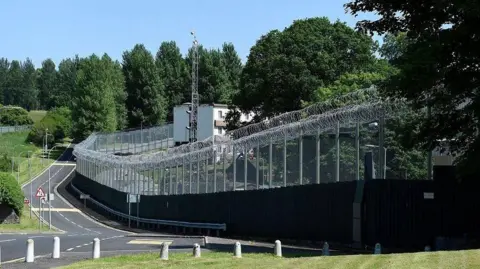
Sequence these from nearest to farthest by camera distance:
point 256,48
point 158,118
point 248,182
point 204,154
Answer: point 248,182
point 204,154
point 256,48
point 158,118

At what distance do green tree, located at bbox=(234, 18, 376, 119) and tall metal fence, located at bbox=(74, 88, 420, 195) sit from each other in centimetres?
1815

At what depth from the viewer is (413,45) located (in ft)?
79.4

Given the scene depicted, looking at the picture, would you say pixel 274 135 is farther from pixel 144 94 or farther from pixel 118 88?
pixel 118 88

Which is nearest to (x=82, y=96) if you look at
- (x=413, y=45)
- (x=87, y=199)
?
(x=87, y=199)

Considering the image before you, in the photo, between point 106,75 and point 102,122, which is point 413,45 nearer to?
point 102,122

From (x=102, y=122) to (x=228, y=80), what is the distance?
23538mm

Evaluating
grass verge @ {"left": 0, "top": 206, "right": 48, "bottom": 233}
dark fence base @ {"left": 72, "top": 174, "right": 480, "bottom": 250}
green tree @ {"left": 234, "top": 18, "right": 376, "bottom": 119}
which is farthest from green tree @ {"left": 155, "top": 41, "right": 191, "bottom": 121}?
dark fence base @ {"left": 72, "top": 174, "right": 480, "bottom": 250}

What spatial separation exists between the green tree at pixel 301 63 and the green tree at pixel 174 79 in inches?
2636

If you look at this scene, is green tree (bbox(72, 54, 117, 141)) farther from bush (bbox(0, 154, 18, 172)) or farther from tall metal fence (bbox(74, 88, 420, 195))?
tall metal fence (bbox(74, 88, 420, 195))

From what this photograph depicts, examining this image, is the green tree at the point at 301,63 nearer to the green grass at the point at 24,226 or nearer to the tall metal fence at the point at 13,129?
the green grass at the point at 24,226

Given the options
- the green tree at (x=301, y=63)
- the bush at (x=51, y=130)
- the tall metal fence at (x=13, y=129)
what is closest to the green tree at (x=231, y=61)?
the bush at (x=51, y=130)

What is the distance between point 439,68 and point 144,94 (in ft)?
415

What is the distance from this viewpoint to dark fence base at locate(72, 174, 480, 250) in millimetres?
27703

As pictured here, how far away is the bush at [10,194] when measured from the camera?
69.7 metres
